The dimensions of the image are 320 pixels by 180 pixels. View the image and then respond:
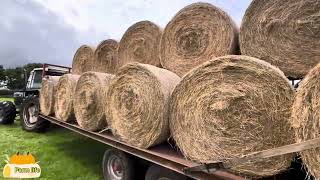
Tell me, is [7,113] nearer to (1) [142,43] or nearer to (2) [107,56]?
(2) [107,56]

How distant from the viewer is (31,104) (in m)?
11.1

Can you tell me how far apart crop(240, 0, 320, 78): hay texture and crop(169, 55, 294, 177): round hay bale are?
562 mm

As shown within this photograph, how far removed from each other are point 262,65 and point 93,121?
3.65m

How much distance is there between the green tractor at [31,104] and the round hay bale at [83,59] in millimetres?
1370

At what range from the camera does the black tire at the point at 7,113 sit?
13.1m

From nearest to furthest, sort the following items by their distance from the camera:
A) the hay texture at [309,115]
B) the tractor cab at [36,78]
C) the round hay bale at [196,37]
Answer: the hay texture at [309,115] → the round hay bale at [196,37] → the tractor cab at [36,78]

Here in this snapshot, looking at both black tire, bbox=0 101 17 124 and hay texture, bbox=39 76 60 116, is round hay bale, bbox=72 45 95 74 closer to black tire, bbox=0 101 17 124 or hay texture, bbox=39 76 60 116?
hay texture, bbox=39 76 60 116

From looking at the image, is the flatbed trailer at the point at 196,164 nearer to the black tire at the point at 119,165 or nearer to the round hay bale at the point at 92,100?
the black tire at the point at 119,165

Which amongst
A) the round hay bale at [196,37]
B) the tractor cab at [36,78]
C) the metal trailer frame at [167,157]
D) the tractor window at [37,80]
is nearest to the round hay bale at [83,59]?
the metal trailer frame at [167,157]

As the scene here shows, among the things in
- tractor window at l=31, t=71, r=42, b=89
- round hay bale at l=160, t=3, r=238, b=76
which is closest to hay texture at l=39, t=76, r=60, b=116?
tractor window at l=31, t=71, r=42, b=89

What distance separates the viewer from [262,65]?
344 cm

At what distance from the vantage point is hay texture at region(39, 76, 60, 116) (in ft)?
28.4

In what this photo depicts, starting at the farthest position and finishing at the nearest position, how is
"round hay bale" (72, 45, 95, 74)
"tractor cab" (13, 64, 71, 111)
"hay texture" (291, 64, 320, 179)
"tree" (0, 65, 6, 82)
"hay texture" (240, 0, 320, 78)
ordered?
1. "tree" (0, 65, 6, 82)
2. "tractor cab" (13, 64, 71, 111)
3. "round hay bale" (72, 45, 95, 74)
4. "hay texture" (240, 0, 320, 78)
5. "hay texture" (291, 64, 320, 179)

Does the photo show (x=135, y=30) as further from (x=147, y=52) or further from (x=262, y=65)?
(x=262, y=65)
